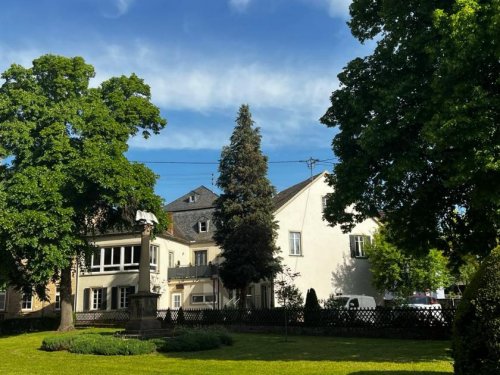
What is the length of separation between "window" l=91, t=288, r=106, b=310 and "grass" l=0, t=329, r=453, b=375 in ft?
78.3

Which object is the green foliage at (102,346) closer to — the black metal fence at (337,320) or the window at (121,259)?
the black metal fence at (337,320)

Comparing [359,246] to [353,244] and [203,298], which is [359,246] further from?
[203,298]

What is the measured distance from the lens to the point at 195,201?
49.7m

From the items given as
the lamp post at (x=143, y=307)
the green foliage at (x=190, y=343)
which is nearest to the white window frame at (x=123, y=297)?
the lamp post at (x=143, y=307)

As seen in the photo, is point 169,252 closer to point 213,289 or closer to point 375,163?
point 213,289

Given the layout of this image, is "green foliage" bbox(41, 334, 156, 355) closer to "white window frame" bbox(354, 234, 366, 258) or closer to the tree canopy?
the tree canopy

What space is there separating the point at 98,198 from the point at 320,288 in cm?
1818

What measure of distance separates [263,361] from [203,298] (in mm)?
28490

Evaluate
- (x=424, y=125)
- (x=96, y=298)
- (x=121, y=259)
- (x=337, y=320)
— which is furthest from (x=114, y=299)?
(x=424, y=125)

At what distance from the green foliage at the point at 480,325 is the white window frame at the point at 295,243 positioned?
3197 centimetres

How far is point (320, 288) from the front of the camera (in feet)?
127

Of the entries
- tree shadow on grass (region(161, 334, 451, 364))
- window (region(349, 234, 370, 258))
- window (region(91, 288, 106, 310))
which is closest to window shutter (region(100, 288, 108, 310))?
window (region(91, 288, 106, 310))

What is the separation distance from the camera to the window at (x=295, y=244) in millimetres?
38697

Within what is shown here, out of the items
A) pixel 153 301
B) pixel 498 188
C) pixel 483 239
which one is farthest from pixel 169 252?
pixel 498 188
